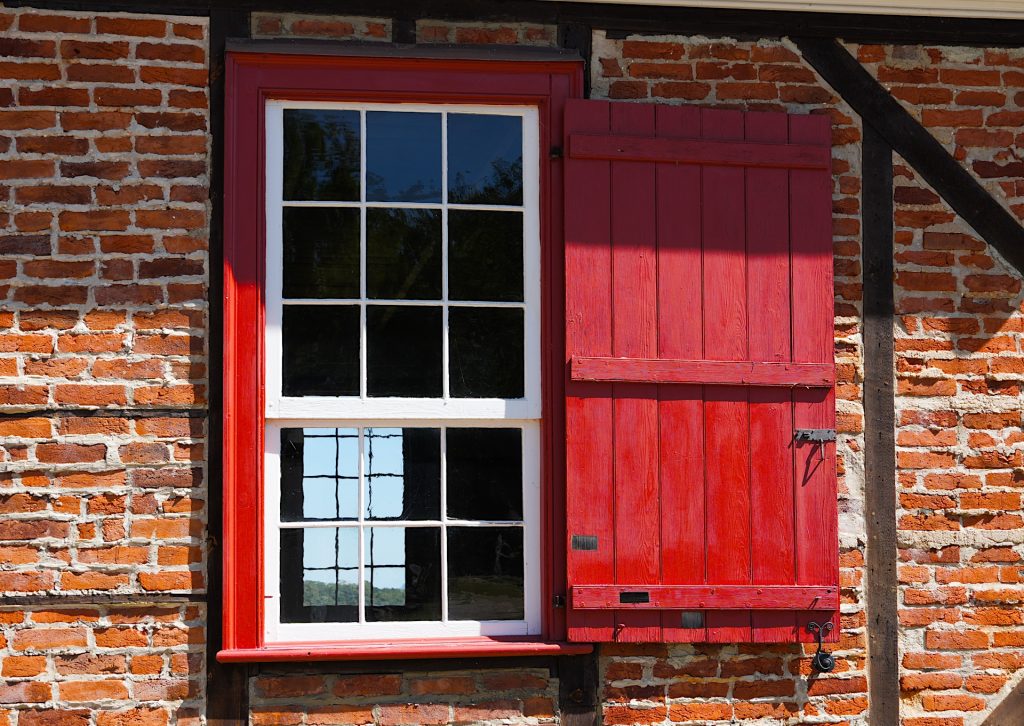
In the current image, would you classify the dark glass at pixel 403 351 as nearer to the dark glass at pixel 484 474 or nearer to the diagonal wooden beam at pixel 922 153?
the dark glass at pixel 484 474

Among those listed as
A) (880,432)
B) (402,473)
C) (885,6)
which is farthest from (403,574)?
(885,6)

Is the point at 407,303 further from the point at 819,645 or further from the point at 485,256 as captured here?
the point at 819,645

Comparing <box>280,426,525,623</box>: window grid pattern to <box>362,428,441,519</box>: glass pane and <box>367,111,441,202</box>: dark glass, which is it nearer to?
<box>362,428,441,519</box>: glass pane

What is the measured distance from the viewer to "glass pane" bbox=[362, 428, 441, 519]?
3.53 meters

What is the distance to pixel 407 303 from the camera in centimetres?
356

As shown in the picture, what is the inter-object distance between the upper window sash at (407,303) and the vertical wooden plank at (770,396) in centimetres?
76

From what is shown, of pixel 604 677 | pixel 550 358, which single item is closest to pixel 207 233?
pixel 550 358

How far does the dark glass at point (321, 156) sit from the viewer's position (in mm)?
3572

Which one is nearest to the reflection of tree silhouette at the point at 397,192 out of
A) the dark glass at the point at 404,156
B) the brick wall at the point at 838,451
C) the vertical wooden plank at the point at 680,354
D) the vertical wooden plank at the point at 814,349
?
the dark glass at the point at 404,156

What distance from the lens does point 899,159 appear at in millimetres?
3781

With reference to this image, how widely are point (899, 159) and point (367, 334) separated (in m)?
2.06

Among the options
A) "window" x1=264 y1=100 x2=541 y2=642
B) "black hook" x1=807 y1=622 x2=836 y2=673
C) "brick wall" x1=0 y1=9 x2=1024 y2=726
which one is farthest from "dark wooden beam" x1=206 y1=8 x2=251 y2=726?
"black hook" x1=807 y1=622 x2=836 y2=673

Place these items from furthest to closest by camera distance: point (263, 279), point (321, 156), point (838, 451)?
point (838, 451) < point (321, 156) < point (263, 279)

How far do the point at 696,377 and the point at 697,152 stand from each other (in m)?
0.79
